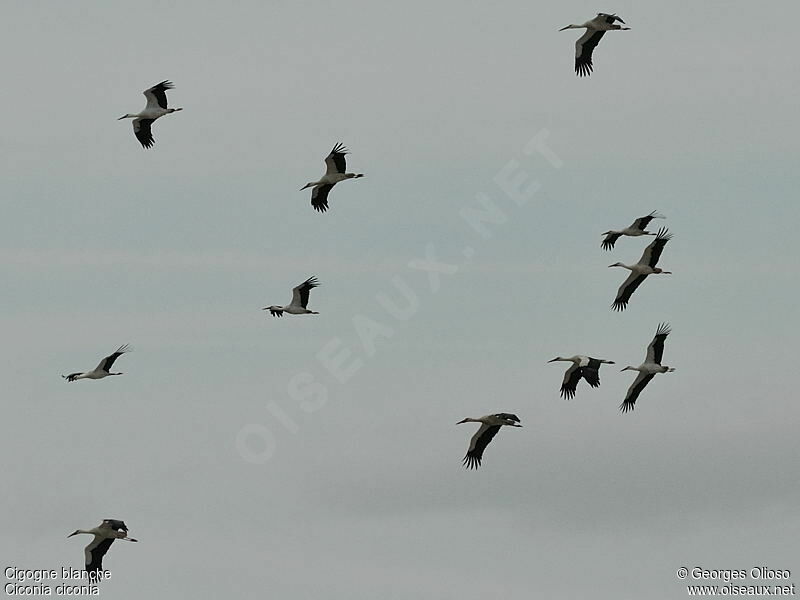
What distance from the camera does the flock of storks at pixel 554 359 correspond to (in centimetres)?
6175

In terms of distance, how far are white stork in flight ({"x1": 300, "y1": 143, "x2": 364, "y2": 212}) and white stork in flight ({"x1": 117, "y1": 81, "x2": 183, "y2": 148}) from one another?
450 cm

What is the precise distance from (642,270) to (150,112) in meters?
14.1

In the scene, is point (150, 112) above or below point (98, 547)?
above

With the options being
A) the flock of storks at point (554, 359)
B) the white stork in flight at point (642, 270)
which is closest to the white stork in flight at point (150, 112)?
the flock of storks at point (554, 359)

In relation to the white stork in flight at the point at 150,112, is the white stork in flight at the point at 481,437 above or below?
below

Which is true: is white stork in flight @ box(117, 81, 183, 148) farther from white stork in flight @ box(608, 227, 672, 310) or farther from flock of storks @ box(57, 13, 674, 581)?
white stork in flight @ box(608, 227, 672, 310)

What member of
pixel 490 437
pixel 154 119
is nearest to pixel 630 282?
pixel 490 437

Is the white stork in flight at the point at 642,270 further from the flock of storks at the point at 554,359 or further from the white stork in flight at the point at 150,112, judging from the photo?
the white stork in flight at the point at 150,112

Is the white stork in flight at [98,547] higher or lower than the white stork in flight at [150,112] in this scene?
lower

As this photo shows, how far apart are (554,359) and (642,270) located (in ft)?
13.9

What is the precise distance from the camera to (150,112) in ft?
211

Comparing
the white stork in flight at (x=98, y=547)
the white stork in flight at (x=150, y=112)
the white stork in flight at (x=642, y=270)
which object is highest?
the white stork in flight at (x=150, y=112)

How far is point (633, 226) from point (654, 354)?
145 inches

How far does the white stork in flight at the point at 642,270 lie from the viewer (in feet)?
212
